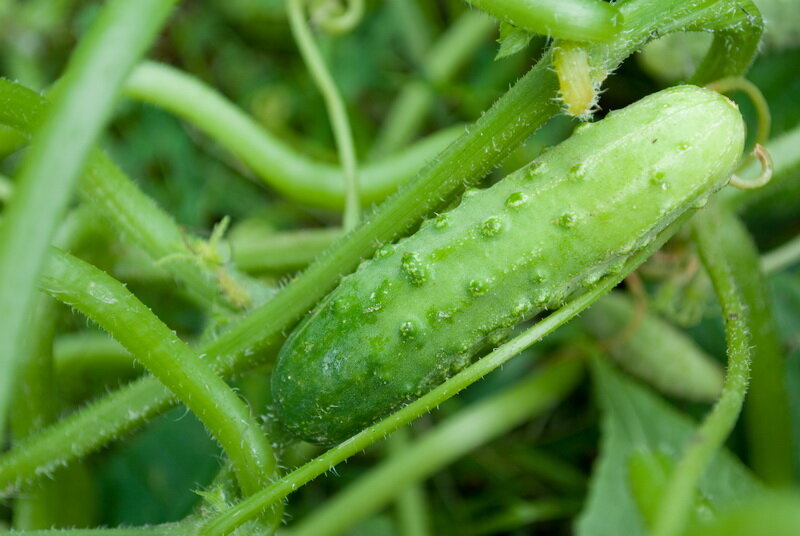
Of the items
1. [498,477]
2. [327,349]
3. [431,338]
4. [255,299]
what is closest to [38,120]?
[255,299]

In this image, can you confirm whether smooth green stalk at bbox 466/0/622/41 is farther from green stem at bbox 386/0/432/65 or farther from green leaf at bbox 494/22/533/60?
green stem at bbox 386/0/432/65

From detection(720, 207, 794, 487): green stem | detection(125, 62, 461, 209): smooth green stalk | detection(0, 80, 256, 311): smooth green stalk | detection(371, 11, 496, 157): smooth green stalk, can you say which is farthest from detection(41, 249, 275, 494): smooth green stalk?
detection(371, 11, 496, 157): smooth green stalk

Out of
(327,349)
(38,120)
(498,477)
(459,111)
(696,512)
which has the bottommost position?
(696,512)

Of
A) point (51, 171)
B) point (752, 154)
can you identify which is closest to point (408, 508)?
point (752, 154)

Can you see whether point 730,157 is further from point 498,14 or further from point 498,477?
point 498,477

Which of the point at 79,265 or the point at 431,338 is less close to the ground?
the point at 79,265

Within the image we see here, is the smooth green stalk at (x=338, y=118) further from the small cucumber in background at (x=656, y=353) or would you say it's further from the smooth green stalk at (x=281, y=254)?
the small cucumber in background at (x=656, y=353)

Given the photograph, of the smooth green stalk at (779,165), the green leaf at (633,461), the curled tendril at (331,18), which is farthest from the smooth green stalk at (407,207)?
the curled tendril at (331,18)
